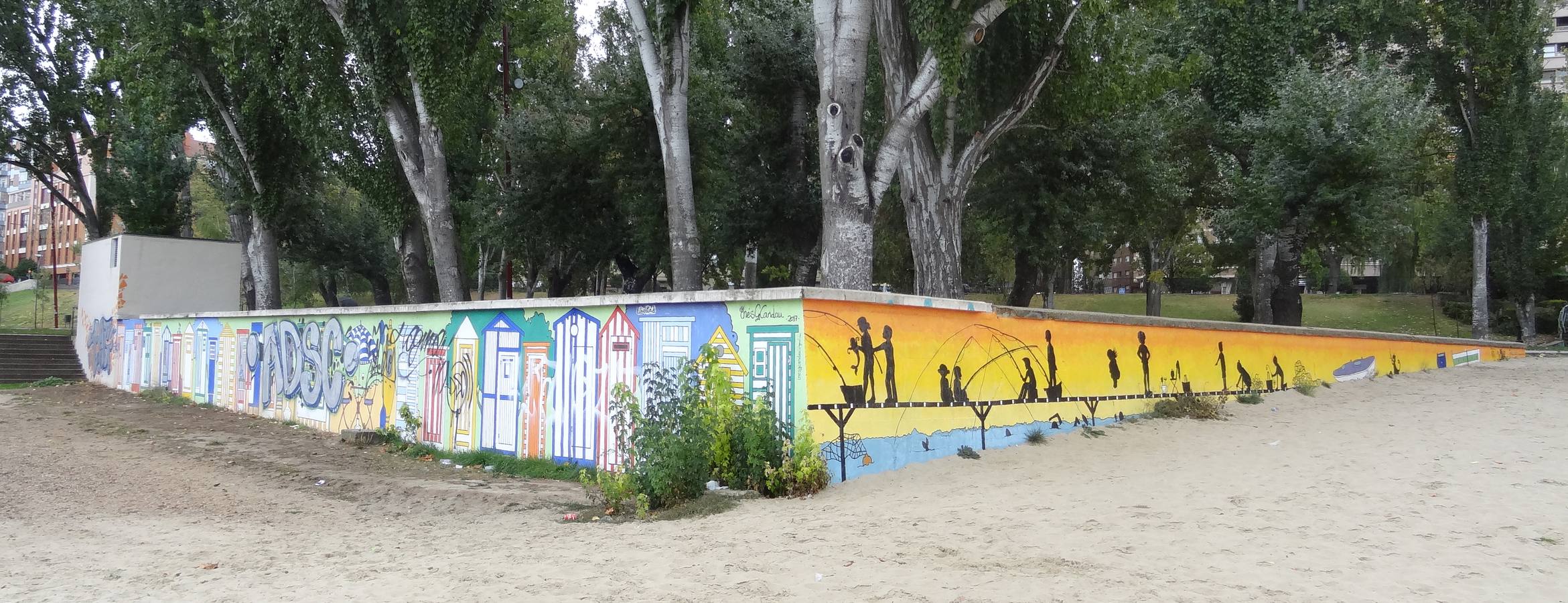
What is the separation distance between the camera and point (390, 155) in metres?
19.1

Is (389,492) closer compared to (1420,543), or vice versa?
(1420,543)

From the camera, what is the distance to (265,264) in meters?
22.9

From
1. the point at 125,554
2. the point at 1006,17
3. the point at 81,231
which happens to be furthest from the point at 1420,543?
the point at 81,231

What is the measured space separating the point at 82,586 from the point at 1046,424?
8.38m

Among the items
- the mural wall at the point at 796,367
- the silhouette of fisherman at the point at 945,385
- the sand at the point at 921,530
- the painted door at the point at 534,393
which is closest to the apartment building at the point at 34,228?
the mural wall at the point at 796,367

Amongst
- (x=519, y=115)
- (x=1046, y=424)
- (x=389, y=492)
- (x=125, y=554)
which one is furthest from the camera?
(x=519, y=115)

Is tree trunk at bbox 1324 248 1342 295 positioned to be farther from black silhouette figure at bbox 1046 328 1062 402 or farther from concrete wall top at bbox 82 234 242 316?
concrete wall top at bbox 82 234 242 316

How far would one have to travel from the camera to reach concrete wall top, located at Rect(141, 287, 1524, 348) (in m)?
7.44

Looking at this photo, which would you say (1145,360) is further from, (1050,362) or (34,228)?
(34,228)

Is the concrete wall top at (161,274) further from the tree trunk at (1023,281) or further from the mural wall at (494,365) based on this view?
the tree trunk at (1023,281)

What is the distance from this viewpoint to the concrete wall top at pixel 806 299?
24.4ft

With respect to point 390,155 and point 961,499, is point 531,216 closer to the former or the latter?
point 390,155

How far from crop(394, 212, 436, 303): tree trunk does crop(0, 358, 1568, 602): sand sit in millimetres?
7936

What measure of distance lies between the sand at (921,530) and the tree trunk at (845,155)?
3.34 meters
